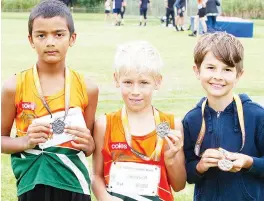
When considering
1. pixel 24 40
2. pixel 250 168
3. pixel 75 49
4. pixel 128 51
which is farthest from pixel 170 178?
pixel 24 40

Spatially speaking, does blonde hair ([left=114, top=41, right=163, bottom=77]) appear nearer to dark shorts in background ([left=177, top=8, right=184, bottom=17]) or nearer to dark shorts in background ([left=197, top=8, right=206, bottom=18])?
dark shorts in background ([left=197, top=8, right=206, bottom=18])

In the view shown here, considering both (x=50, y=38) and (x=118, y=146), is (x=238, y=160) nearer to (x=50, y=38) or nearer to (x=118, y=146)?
(x=118, y=146)

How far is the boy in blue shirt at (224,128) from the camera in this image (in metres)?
3.40

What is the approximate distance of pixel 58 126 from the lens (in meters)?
3.32

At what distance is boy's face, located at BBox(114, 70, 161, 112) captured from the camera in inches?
133

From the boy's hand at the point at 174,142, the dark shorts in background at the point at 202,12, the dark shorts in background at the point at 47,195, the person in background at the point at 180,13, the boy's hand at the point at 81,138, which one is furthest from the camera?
the person in background at the point at 180,13

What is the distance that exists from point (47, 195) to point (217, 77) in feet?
3.63

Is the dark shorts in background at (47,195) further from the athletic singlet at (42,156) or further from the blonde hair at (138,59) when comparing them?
the blonde hair at (138,59)

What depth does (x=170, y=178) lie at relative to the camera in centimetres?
345

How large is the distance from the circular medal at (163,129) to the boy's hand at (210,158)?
0.24 m

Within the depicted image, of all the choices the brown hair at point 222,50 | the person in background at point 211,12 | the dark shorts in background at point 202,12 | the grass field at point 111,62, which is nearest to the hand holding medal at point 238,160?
the brown hair at point 222,50

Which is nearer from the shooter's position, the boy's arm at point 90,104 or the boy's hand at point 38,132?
the boy's hand at point 38,132

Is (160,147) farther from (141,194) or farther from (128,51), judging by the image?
(128,51)

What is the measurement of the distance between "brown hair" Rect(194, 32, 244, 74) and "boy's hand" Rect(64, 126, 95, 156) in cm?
72
